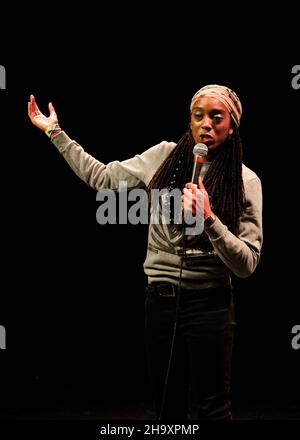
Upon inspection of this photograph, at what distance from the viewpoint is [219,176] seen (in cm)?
159

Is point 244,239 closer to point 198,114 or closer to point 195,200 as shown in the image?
point 195,200

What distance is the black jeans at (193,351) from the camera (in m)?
1.50

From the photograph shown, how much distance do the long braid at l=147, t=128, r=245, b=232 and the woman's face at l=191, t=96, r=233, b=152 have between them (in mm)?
50

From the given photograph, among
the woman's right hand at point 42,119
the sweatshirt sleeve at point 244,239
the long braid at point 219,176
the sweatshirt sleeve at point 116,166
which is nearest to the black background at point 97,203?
the woman's right hand at point 42,119

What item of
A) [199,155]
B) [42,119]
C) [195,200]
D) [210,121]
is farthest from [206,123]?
[42,119]

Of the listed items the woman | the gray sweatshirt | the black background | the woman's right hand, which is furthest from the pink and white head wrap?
the black background

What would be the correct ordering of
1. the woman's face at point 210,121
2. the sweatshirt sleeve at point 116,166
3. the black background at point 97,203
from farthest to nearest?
1. the black background at point 97,203
2. the sweatshirt sleeve at point 116,166
3. the woman's face at point 210,121

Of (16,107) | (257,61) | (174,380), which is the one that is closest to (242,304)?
(257,61)

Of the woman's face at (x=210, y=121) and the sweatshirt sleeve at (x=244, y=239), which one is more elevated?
the woman's face at (x=210, y=121)

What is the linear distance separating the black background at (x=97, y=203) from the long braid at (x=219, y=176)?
124 cm

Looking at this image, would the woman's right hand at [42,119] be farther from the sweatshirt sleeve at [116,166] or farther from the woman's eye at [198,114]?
the woman's eye at [198,114]

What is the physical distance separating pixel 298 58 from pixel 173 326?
1645 millimetres

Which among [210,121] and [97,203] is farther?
[97,203]

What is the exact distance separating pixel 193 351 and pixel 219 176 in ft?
1.47
